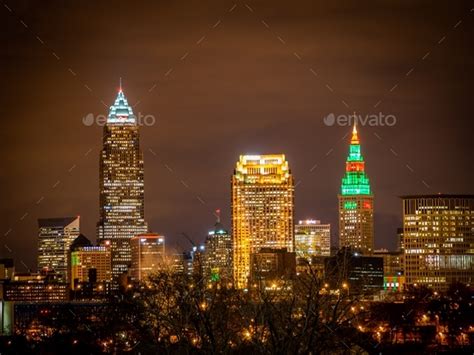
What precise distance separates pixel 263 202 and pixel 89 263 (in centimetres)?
2028

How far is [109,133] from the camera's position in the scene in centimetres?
16475

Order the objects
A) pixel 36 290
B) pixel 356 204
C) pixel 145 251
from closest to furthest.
→ pixel 36 290
pixel 145 251
pixel 356 204

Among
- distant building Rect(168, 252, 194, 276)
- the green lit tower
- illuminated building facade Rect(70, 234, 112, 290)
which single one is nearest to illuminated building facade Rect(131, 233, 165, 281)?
illuminated building facade Rect(70, 234, 112, 290)

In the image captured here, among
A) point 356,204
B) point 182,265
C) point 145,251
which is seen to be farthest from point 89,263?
point 182,265

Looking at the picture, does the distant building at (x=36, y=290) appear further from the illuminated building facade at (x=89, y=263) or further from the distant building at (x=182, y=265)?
the distant building at (x=182, y=265)

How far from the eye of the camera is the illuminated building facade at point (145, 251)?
128m

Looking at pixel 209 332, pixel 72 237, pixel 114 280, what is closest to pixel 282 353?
pixel 209 332

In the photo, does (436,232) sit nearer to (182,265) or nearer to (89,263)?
(89,263)

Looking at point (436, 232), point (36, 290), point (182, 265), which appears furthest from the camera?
point (436, 232)

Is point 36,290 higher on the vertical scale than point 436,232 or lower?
lower

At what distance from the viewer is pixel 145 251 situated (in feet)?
443

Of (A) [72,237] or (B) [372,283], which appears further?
(A) [72,237]

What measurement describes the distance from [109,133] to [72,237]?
1457cm

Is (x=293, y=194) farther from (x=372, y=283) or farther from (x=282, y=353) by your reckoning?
(x=282, y=353)
